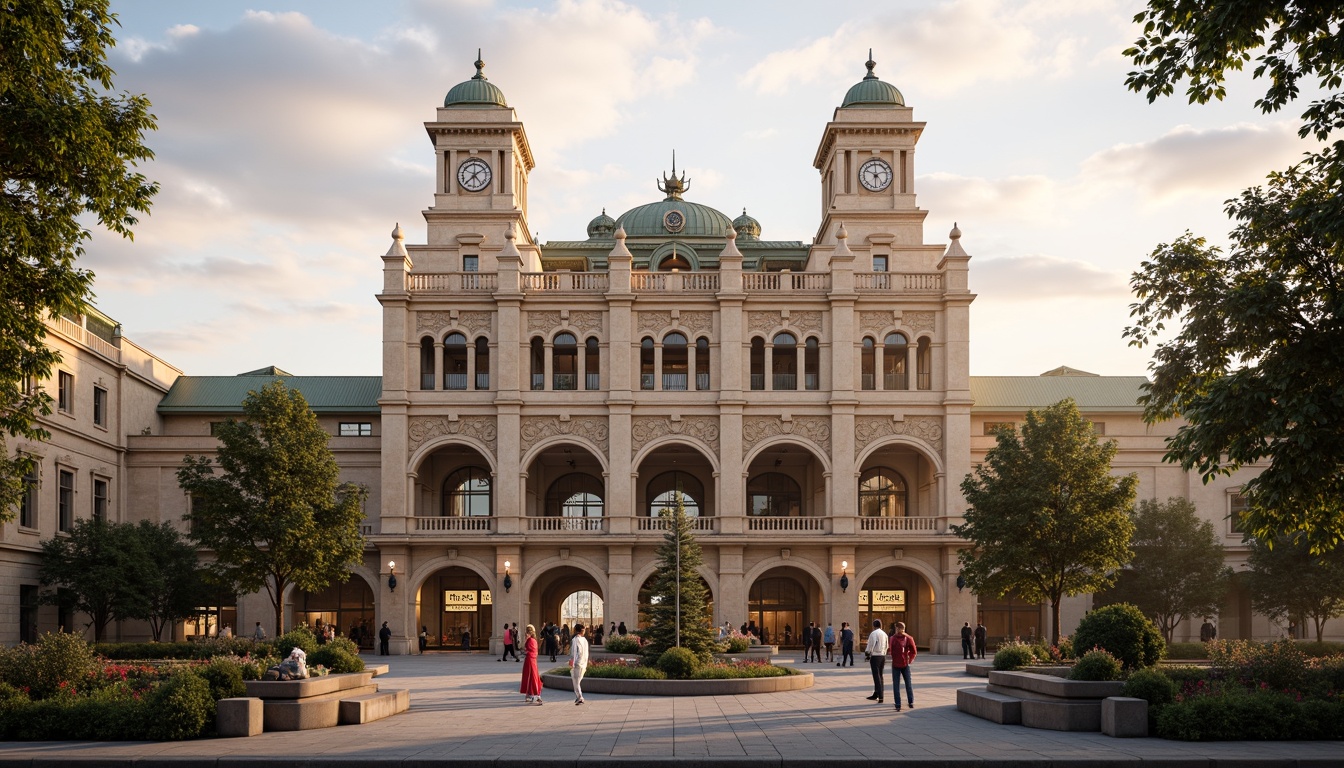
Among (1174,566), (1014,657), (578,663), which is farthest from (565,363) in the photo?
A: (1014,657)

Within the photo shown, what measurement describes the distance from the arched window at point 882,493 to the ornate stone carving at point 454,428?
16.8 m

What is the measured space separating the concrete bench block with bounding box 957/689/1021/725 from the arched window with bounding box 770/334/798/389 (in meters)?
29.6

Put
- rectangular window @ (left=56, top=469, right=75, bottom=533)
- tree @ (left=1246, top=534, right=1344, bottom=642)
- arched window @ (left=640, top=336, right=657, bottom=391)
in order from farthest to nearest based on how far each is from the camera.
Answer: arched window @ (left=640, top=336, right=657, bottom=391) < rectangular window @ (left=56, top=469, right=75, bottom=533) < tree @ (left=1246, top=534, right=1344, bottom=642)

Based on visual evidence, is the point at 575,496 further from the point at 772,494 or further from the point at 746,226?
the point at 746,226

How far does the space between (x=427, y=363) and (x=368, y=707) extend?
34.2 m

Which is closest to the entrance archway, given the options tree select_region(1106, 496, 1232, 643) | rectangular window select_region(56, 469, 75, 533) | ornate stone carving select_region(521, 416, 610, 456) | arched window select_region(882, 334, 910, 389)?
ornate stone carving select_region(521, 416, 610, 456)

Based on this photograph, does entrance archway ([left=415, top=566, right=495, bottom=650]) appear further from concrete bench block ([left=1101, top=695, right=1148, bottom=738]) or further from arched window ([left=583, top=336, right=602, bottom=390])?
concrete bench block ([left=1101, top=695, right=1148, bottom=738])

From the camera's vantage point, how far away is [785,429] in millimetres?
52938

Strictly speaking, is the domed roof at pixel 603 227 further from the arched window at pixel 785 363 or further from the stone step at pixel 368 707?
the stone step at pixel 368 707

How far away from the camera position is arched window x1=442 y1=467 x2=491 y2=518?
57.5m

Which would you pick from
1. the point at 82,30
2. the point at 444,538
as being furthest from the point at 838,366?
the point at 82,30

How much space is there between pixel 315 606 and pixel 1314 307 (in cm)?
4627

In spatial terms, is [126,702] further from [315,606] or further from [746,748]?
[315,606]

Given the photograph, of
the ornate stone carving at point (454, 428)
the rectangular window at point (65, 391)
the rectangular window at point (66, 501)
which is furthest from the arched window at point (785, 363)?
the rectangular window at point (66, 501)
